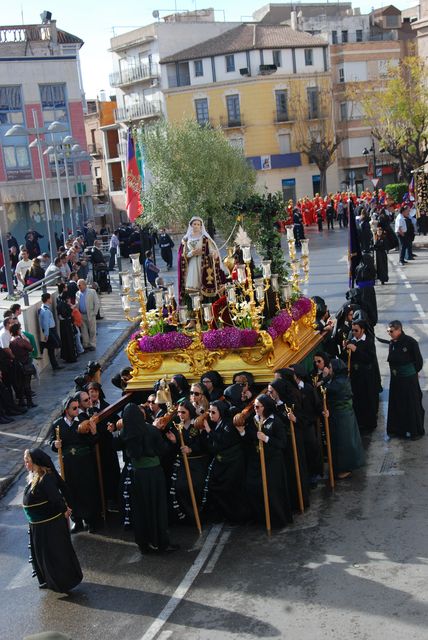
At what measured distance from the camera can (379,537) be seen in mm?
8945

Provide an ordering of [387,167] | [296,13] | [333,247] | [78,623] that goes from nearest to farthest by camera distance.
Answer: [78,623]
[333,247]
[387,167]
[296,13]

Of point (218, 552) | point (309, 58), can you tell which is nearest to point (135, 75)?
point (309, 58)

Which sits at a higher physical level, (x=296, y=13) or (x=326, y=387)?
(x=296, y=13)

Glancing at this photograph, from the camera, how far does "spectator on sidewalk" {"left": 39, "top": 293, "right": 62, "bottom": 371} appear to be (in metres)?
17.8

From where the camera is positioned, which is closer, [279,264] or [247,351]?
[247,351]

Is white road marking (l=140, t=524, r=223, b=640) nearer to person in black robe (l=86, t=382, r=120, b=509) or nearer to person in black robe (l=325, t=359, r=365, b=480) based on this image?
person in black robe (l=86, t=382, r=120, b=509)

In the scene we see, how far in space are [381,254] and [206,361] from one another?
13.5 meters

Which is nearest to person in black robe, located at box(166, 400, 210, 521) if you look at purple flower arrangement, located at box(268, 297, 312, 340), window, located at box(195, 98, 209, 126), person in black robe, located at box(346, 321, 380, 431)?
purple flower arrangement, located at box(268, 297, 312, 340)

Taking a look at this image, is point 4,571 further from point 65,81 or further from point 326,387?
point 65,81

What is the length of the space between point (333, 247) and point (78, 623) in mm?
29098

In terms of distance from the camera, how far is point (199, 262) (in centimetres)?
1304

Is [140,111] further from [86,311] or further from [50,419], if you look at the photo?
[50,419]

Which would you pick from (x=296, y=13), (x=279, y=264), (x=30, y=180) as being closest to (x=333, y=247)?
(x=30, y=180)

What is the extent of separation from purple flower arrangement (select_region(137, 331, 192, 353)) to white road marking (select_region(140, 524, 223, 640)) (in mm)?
2534
